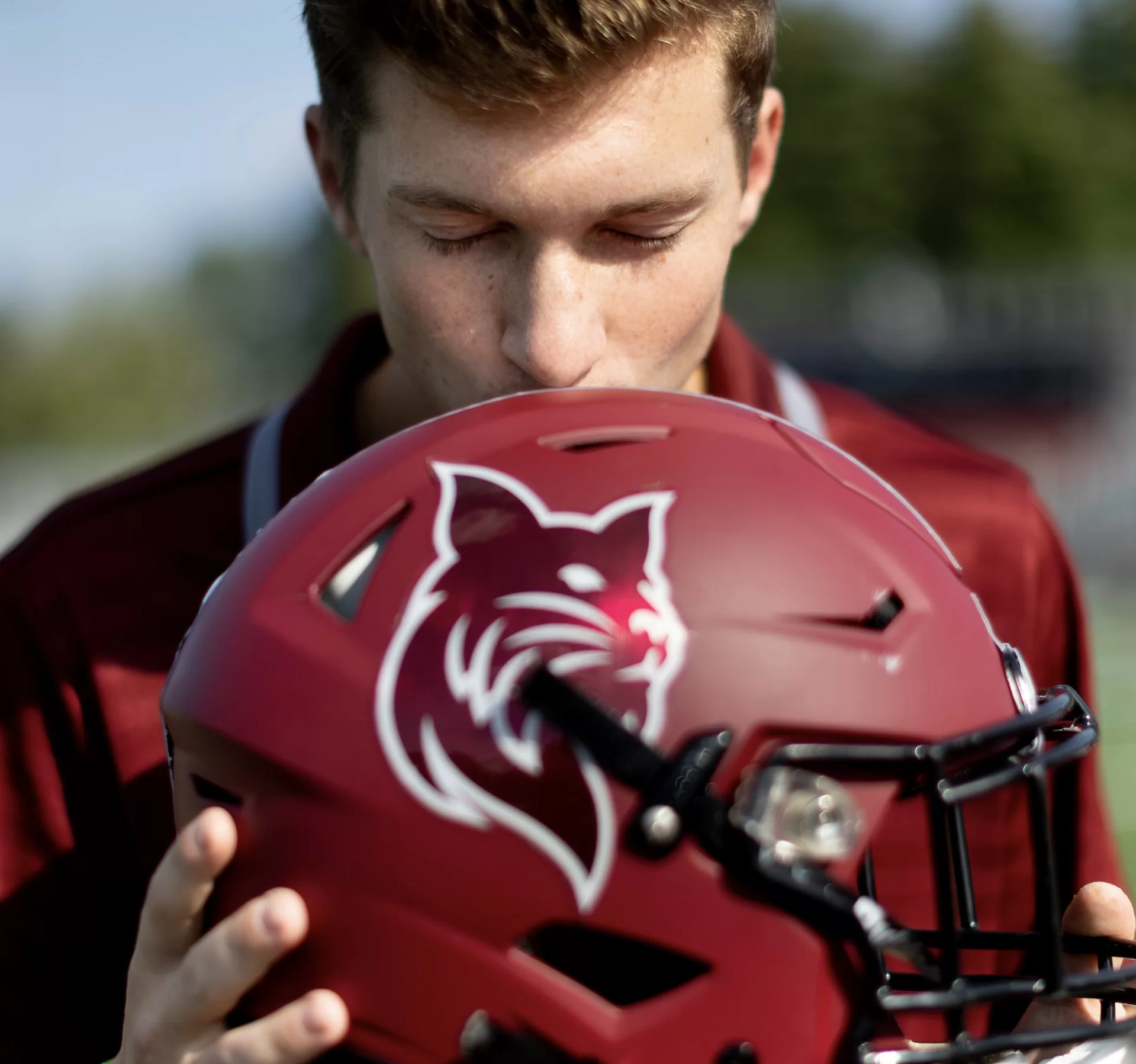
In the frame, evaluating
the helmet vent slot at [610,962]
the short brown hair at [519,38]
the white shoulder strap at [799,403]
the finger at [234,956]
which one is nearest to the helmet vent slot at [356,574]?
the finger at [234,956]

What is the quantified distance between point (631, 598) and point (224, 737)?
47cm

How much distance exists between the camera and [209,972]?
62.7 inches

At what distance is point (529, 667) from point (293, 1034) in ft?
1.46

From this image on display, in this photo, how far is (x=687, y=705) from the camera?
5.15 ft

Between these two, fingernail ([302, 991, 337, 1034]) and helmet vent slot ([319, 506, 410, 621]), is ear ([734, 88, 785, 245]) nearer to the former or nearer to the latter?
helmet vent slot ([319, 506, 410, 621])

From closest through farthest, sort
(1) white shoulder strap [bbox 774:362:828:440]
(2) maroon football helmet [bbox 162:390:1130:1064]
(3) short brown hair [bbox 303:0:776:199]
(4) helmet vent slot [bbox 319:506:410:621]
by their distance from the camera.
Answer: (2) maroon football helmet [bbox 162:390:1130:1064] → (4) helmet vent slot [bbox 319:506:410:621] → (3) short brown hair [bbox 303:0:776:199] → (1) white shoulder strap [bbox 774:362:828:440]

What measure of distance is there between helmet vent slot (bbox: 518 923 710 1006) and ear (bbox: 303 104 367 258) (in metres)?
→ 1.02

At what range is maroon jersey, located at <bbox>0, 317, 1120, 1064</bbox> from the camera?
7.23 feet

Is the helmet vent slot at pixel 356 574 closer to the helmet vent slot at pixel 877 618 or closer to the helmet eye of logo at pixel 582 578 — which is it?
the helmet eye of logo at pixel 582 578

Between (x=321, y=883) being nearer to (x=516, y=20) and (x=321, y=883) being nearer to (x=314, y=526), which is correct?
(x=314, y=526)

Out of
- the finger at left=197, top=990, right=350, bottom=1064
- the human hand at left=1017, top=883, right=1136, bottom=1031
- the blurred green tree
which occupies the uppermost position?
the finger at left=197, top=990, right=350, bottom=1064

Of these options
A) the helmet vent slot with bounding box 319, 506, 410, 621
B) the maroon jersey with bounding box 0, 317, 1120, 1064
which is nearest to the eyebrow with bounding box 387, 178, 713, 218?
the helmet vent slot with bounding box 319, 506, 410, 621

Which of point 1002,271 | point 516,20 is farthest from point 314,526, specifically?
point 1002,271

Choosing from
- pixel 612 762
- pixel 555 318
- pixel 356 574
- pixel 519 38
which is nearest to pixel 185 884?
pixel 356 574
